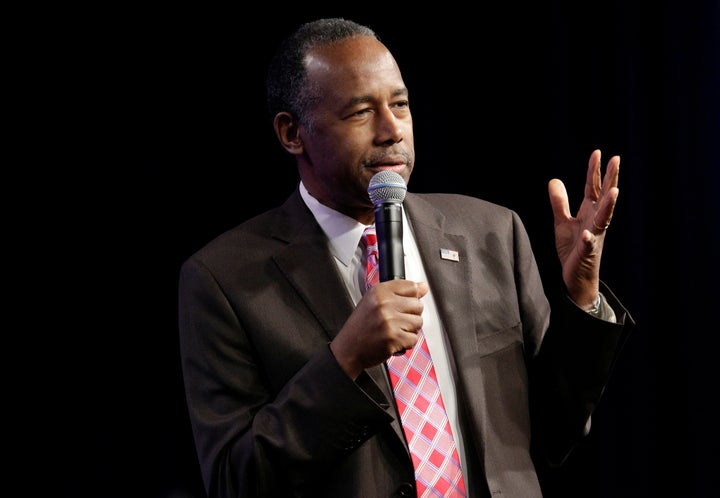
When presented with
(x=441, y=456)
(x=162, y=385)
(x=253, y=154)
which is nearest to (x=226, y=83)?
(x=253, y=154)

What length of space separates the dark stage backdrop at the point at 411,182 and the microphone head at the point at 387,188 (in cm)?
124

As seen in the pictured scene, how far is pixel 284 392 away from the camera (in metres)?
1.69

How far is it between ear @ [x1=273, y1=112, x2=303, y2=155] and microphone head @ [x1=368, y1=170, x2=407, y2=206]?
0.40 meters

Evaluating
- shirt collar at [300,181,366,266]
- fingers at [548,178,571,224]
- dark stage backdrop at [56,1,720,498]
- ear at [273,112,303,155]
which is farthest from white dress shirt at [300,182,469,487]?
dark stage backdrop at [56,1,720,498]

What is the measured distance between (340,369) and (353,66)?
0.71 metres

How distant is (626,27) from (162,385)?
1925 mm

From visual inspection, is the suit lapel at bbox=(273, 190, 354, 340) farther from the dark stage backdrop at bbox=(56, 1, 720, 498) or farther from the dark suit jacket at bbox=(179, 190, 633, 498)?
the dark stage backdrop at bbox=(56, 1, 720, 498)

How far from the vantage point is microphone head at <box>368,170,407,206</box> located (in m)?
1.63

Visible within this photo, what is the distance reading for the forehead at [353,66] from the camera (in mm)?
1896

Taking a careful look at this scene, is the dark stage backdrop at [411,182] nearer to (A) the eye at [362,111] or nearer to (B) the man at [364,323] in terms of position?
(B) the man at [364,323]

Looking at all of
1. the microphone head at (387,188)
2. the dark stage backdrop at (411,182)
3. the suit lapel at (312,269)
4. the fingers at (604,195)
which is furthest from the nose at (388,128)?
the dark stage backdrop at (411,182)

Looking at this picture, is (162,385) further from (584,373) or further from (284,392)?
(584,373)

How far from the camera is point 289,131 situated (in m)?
2.06

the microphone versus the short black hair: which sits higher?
the short black hair
